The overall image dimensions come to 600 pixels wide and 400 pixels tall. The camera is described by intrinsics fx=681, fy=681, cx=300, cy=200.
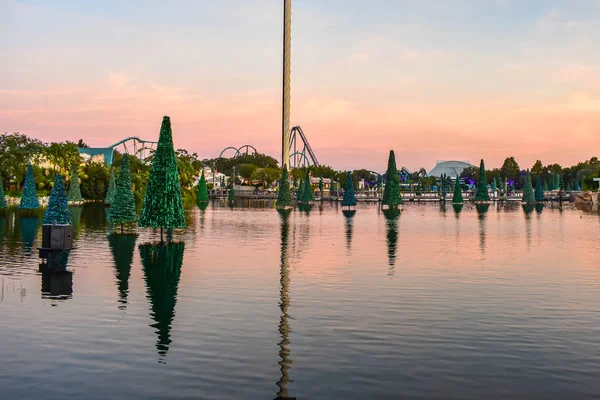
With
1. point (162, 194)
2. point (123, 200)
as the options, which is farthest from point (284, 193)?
point (162, 194)

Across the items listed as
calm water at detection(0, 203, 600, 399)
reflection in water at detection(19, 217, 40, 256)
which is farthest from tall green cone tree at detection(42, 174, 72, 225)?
calm water at detection(0, 203, 600, 399)

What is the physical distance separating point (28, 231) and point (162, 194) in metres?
16.0

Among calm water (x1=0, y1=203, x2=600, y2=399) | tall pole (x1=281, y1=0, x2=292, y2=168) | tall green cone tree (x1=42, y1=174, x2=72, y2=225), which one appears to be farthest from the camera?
tall pole (x1=281, y1=0, x2=292, y2=168)

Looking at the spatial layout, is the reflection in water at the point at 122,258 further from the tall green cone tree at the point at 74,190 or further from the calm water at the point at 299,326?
the tall green cone tree at the point at 74,190

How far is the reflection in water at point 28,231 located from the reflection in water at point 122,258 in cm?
460

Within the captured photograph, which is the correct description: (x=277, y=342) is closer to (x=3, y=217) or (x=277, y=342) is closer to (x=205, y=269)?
(x=205, y=269)

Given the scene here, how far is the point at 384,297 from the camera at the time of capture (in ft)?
76.7

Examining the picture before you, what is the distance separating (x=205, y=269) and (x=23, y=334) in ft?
45.9

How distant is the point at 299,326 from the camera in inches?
729

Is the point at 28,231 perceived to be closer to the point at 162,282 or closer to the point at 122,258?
the point at 122,258

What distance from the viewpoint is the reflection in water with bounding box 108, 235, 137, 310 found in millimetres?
24192

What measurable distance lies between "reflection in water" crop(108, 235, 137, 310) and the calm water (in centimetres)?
13

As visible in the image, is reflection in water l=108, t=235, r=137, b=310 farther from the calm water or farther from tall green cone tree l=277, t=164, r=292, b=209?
tall green cone tree l=277, t=164, r=292, b=209

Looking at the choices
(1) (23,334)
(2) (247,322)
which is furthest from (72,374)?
(2) (247,322)
